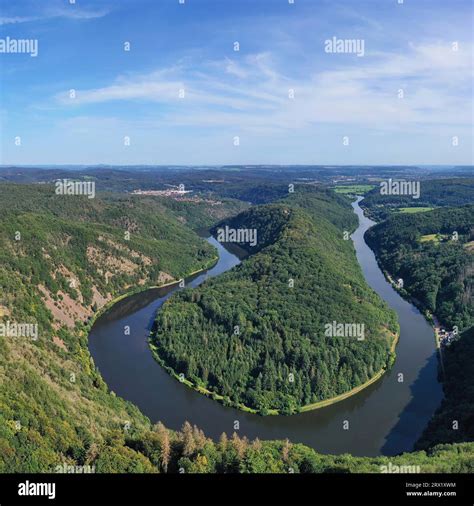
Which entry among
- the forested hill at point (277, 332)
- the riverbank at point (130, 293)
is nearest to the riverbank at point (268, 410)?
the forested hill at point (277, 332)


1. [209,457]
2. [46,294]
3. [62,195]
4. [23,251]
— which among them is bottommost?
[209,457]

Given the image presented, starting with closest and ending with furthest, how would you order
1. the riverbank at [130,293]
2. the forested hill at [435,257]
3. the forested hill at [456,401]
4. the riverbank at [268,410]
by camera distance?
1. the forested hill at [456,401]
2. the riverbank at [268,410]
3. the riverbank at [130,293]
4. the forested hill at [435,257]

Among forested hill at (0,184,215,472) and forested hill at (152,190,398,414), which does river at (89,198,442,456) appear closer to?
forested hill at (152,190,398,414)

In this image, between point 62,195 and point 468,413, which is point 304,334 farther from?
point 62,195

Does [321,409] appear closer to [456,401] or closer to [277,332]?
[277,332]

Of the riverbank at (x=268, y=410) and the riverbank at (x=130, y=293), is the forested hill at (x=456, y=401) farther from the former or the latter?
the riverbank at (x=130, y=293)
